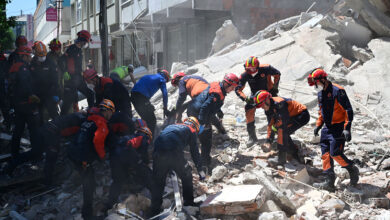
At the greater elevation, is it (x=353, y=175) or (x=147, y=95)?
(x=147, y=95)

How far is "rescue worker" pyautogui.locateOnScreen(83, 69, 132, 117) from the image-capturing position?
5.40 meters

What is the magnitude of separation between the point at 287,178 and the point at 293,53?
549 cm

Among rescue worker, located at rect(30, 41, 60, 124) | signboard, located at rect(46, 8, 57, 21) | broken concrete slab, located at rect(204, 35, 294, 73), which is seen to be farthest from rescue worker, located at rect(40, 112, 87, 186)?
signboard, located at rect(46, 8, 57, 21)

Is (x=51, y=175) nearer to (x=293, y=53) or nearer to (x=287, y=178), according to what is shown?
(x=287, y=178)

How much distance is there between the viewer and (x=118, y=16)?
21.7 metres

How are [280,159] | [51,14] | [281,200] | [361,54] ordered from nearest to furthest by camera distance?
[281,200]
[280,159]
[361,54]
[51,14]

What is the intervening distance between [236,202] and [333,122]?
1.70 meters

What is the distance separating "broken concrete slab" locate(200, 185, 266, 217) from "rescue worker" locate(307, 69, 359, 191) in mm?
1014

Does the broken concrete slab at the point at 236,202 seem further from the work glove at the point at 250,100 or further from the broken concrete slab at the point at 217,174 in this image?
the work glove at the point at 250,100

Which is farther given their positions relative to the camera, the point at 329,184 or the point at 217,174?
the point at 217,174

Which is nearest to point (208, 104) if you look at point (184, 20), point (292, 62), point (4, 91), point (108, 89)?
point (108, 89)

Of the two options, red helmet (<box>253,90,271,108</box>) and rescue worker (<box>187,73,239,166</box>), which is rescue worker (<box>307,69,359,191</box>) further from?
rescue worker (<box>187,73,239,166</box>)

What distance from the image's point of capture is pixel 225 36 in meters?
13.5

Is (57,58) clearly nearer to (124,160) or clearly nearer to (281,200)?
(124,160)
